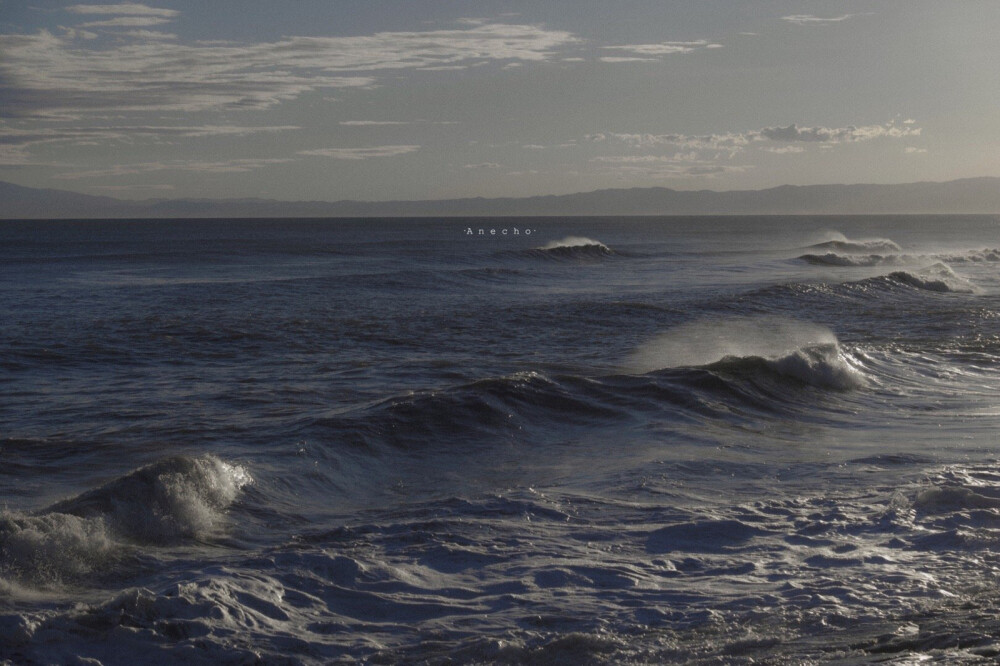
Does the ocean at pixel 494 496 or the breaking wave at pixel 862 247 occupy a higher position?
the breaking wave at pixel 862 247

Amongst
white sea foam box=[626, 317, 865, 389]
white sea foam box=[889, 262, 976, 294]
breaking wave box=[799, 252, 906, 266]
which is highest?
breaking wave box=[799, 252, 906, 266]

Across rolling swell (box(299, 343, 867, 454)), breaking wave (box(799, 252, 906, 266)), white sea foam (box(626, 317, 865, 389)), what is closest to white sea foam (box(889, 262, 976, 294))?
breaking wave (box(799, 252, 906, 266))

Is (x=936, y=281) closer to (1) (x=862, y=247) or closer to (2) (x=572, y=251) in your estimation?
(2) (x=572, y=251)

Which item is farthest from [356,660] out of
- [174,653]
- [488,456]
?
[488,456]

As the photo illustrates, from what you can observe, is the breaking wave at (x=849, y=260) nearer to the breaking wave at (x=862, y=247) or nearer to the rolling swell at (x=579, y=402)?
the breaking wave at (x=862, y=247)

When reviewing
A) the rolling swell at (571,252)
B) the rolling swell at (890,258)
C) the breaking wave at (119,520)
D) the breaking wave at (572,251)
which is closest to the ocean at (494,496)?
the breaking wave at (119,520)

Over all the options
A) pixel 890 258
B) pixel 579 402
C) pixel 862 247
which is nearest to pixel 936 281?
pixel 890 258

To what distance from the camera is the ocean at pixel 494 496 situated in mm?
5500

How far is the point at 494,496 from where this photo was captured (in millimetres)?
8516

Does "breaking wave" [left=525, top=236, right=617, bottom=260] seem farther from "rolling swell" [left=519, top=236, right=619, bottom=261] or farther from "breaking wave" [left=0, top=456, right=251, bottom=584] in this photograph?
"breaking wave" [left=0, top=456, right=251, bottom=584]

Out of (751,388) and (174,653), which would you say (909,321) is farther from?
(174,653)

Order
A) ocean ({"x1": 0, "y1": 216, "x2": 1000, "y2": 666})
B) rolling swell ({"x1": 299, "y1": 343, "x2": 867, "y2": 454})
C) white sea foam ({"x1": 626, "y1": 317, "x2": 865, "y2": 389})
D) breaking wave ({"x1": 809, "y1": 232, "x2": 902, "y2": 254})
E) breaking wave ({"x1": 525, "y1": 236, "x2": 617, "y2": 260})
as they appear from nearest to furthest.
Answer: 1. ocean ({"x1": 0, "y1": 216, "x2": 1000, "y2": 666})
2. rolling swell ({"x1": 299, "y1": 343, "x2": 867, "y2": 454})
3. white sea foam ({"x1": 626, "y1": 317, "x2": 865, "y2": 389})
4. breaking wave ({"x1": 525, "y1": 236, "x2": 617, "y2": 260})
5. breaking wave ({"x1": 809, "y1": 232, "x2": 902, "y2": 254})

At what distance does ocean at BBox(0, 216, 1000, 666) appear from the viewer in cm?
550

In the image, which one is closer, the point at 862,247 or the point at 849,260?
the point at 849,260
